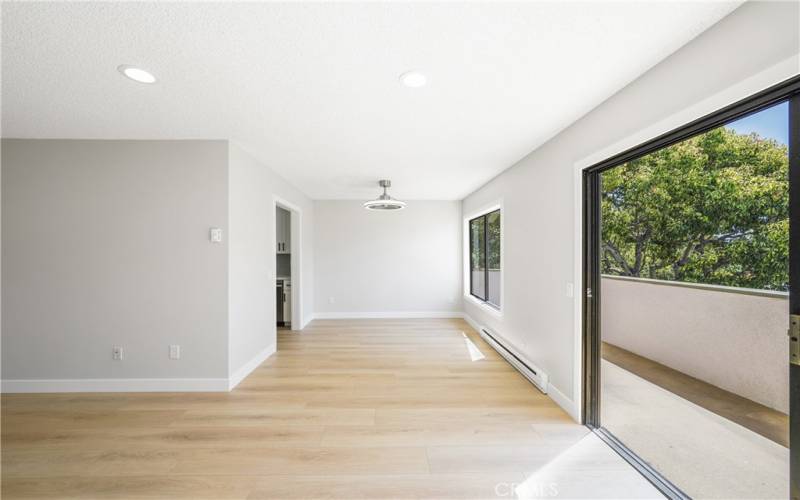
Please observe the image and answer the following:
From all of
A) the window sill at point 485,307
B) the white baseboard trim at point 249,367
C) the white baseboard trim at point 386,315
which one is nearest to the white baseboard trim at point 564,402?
the window sill at point 485,307

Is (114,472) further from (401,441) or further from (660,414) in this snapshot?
(660,414)

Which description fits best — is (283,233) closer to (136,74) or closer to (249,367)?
(249,367)

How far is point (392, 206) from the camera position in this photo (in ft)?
14.5

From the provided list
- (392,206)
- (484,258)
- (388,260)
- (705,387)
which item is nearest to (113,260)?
(392,206)

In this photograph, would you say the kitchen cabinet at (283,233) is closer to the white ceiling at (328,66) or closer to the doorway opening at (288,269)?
the doorway opening at (288,269)

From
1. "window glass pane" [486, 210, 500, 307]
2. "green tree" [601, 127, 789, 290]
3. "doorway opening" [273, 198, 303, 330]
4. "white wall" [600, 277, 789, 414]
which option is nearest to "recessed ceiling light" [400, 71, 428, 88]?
"green tree" [601, 127, 789, 290]

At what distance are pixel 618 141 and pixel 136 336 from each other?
4.34 meters

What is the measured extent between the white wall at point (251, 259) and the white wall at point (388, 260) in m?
1.84

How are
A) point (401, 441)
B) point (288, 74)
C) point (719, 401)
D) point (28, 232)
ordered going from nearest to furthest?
point (288, 74) → point (401, 441) → point (719, 401) → point (28, 232)

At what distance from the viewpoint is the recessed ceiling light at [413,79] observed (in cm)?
175

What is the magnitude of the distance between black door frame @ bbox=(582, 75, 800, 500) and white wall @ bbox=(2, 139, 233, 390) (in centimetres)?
320

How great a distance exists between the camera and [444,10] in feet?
4.28

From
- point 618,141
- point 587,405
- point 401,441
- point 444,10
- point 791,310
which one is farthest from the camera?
point 587,405

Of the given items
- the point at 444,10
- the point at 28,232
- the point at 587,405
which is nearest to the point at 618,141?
the point at 444,10
